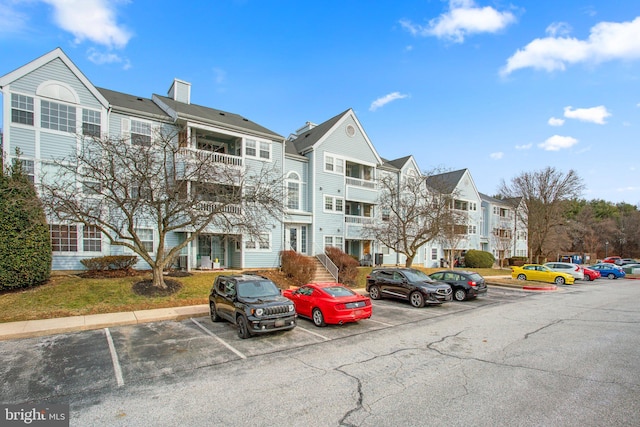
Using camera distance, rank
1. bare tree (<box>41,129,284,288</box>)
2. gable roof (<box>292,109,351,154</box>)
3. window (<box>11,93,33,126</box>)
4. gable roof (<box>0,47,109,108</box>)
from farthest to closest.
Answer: gable roof (<box>292,109,351,154</box>) → window (<box>11,93,33,126</box>) → gable roof (<box>0,47,109,108</box>) → bare tree (<box>41,129,284,288</box>)

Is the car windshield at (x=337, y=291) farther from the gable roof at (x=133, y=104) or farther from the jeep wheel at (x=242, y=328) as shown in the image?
the gable roof at (x=133, y=104)

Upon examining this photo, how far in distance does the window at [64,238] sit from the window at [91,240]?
354 millimetres

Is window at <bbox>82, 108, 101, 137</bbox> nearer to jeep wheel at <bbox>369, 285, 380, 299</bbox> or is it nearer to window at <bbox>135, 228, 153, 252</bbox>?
window at <bbox>135, 228, 153, 252</bbox>

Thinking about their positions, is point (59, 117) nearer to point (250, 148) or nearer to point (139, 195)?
point (139, 195)

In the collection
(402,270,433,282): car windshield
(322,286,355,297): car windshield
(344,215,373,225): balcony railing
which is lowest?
(402,270,433,282): car windshield

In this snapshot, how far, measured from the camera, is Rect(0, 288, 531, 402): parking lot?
6402 millimetres

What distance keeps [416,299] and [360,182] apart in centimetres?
1632

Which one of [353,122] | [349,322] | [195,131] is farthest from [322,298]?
[353,122]

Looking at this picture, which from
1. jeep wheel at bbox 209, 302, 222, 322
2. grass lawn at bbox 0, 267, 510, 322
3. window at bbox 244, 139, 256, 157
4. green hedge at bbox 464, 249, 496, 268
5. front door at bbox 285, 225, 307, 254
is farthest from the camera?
green hedge at bbox 464, 249, 496, 268

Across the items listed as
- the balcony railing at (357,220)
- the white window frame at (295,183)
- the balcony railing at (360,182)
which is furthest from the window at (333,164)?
the balcony railing at (357,220)

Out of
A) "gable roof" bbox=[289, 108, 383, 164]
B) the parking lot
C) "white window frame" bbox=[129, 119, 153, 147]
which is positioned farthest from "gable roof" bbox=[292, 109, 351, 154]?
the parking lot

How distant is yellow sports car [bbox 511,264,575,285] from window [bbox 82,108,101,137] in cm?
3255

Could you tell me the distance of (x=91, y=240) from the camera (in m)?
18.1

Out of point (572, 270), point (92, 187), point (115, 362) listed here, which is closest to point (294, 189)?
point (92, 187)
